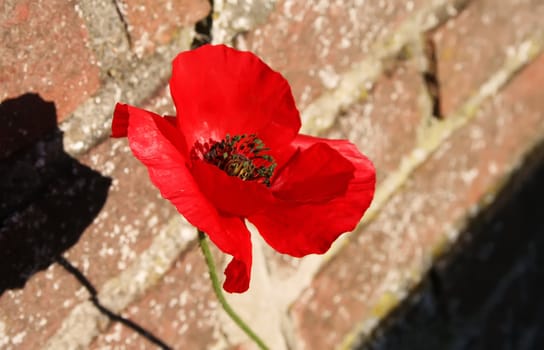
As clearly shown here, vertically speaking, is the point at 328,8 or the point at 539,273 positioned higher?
the point at 328,8

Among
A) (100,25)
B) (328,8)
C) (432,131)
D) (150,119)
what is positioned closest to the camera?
(150,119)

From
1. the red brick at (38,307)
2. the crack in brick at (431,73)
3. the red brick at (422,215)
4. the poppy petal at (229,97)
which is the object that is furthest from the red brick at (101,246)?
the crack in brick at (431,73)

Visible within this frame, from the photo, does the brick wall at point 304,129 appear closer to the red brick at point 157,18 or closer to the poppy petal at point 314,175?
the red brick at point 157,18

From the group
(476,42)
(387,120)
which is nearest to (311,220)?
(387,120)

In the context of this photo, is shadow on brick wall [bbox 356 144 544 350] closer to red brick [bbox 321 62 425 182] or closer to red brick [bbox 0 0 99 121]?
red brick [bbox 321 62 425 182]

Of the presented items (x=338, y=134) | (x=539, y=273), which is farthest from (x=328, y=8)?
(x=539, y=273)

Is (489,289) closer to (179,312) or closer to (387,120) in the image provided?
(387,120)

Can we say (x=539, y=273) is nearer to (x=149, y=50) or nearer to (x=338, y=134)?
(x=338, y=134)
